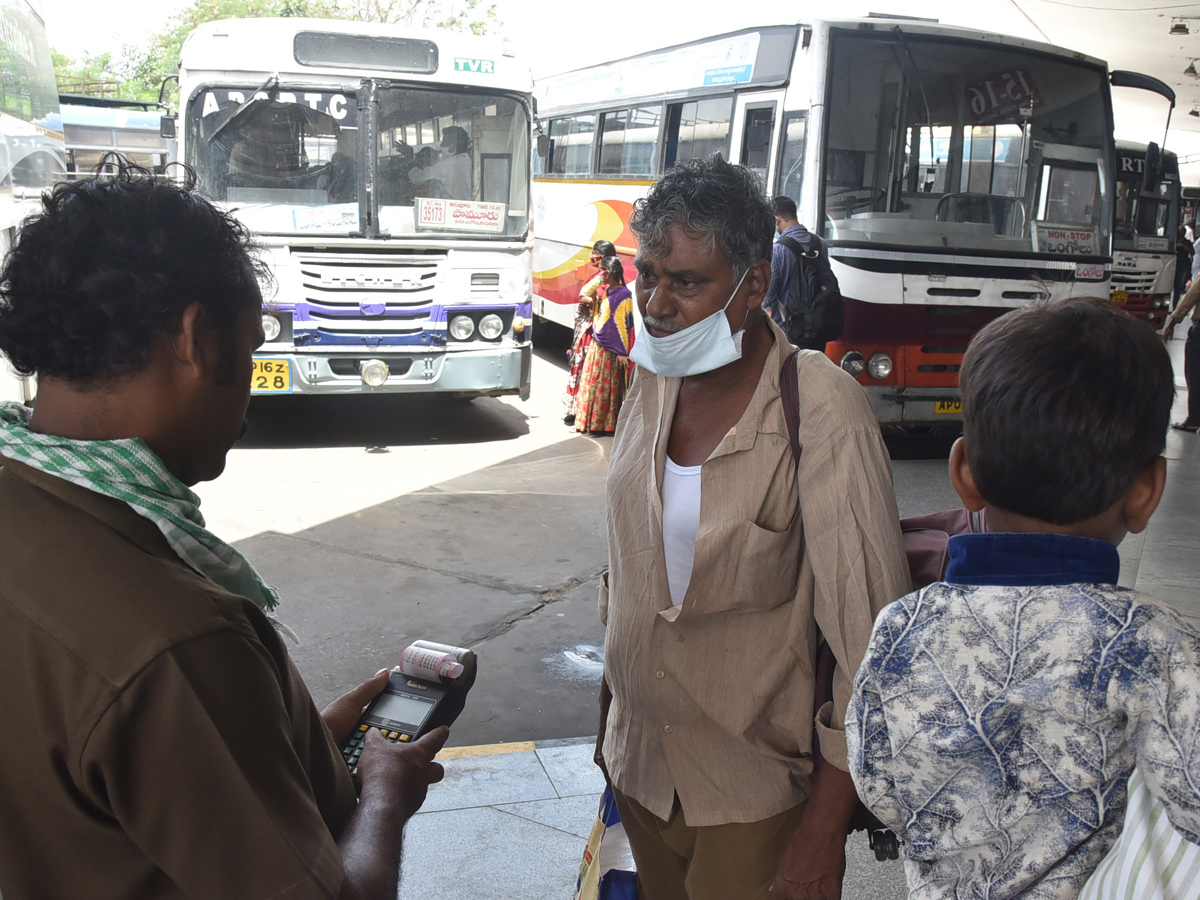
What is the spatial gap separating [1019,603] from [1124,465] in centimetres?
21

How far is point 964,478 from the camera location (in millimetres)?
1305

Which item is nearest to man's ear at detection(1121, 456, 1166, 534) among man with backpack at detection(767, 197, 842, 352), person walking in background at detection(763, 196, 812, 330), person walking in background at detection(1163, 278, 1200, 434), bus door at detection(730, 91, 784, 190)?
person walking in background at detection(763, 196, 812, 330)

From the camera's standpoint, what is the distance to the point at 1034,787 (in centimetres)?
115

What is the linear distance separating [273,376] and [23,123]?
3.19 meters

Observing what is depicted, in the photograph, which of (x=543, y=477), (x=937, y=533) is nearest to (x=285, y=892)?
(x=937, y=533)

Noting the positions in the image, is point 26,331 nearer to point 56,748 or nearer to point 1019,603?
point 56,748

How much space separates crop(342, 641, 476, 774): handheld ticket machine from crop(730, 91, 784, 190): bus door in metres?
6.90

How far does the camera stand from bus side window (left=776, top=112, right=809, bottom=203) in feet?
25.2

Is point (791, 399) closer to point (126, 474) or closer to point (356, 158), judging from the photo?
point (126, 474)

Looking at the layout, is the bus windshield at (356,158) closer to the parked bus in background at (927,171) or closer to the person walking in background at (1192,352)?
the parked bus in background at (927,171)

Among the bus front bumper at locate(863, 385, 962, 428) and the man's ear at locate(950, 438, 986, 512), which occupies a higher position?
the man's ear at locate(950, 438, 986, 512)

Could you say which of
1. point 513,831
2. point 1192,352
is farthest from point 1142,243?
point 513,831

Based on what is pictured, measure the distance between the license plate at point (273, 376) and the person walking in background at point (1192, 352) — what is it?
795cm

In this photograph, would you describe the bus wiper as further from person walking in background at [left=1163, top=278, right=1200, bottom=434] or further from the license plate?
person walking in background at [left=1163, top=278, right=1200, bottom=434]
